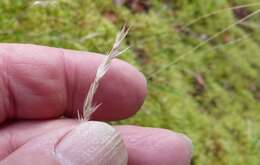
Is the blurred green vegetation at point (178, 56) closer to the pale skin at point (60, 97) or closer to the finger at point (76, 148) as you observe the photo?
the pale skin at point (60, 97)

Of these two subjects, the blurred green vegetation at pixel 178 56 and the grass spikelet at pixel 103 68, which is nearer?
the grass spikelet at pixel 103 68

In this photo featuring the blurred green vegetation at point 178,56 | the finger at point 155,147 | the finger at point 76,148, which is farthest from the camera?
the blurred green vegetation at point 178,56

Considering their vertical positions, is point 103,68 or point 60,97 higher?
point 103,68

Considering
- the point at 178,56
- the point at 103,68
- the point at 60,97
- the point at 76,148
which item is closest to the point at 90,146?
the point at 76,148

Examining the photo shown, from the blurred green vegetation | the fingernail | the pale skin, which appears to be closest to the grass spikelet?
the fingernail

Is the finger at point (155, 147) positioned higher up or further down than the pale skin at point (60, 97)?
further down

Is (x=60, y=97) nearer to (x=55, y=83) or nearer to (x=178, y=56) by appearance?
(x=55, y=83)

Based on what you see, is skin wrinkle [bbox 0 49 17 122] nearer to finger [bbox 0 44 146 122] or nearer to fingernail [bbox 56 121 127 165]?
finger [bbox 0 44 146 122]

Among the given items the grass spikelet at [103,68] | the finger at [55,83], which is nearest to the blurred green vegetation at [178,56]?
the finger at [55,83]
